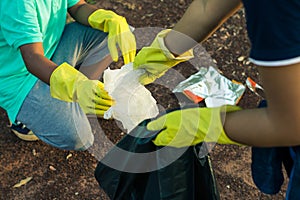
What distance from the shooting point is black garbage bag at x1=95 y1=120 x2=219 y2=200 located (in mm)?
1296

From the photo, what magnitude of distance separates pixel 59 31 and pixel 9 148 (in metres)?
0.54

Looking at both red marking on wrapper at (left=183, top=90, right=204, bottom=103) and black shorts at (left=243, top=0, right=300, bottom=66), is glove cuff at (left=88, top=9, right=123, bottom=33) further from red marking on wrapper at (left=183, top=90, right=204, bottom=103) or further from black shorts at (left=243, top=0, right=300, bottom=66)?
black shorts at (left=243, top=0, right=300, bottom=66)

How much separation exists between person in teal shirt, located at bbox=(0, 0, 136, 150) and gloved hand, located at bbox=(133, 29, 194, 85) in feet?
0.53

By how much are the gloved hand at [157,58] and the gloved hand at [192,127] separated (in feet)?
0.99

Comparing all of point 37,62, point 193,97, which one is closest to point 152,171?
point 37,62

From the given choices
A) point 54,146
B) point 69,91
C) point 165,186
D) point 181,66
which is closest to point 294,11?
point 165,186

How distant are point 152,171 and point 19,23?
0.74 metres

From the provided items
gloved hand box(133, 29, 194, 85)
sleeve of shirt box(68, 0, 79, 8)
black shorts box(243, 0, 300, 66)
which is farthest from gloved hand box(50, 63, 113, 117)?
black shorts box(243, 0, 300, 66)

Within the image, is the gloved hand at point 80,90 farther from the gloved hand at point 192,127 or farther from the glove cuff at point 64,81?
the gloved hand at point 192,127

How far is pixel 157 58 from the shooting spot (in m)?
1.46

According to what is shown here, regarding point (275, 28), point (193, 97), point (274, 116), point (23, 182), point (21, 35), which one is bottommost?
point (23, 182)

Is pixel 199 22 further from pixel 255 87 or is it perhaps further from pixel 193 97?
pixel 255 87

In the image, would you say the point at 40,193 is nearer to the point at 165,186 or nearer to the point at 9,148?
the point at 9,148

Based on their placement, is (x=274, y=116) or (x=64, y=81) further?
(x=64, y=81)
